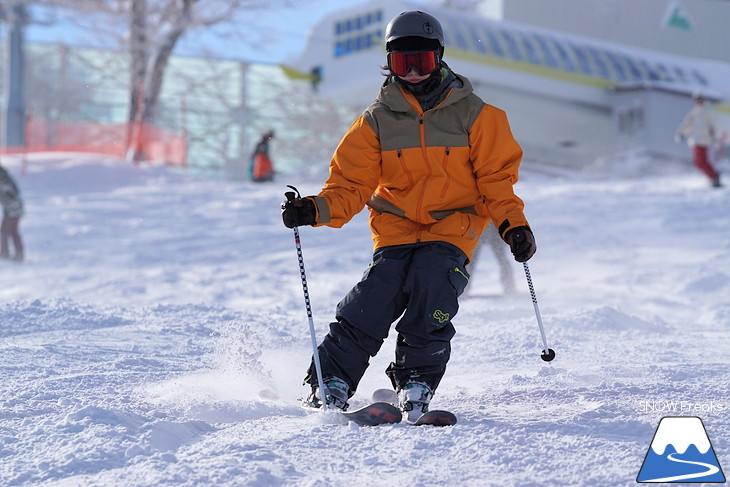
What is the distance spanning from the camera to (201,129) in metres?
33.9

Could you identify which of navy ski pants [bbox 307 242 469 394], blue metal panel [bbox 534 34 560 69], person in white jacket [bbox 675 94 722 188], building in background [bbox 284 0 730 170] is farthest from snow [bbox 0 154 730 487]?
blue metal panel [bbox 534 34 560 69]

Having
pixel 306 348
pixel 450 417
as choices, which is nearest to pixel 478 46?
Result: pixel 306 348

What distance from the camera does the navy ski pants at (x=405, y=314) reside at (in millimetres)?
2959

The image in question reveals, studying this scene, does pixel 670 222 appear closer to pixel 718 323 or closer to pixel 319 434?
pixel 718 323

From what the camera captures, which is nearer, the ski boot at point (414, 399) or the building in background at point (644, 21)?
the ski boot at point (414, 399)

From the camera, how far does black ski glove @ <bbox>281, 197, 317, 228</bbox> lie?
9.62 feet

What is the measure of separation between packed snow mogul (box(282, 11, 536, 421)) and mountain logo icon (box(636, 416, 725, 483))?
77 cm

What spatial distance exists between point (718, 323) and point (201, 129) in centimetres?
2998

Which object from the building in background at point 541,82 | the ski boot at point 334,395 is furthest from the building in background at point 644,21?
the ski boot at point 334,395

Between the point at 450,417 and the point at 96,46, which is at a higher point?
the point at 96,46

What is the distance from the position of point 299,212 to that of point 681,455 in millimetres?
1376

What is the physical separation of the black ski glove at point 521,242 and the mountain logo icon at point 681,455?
28.0 inches

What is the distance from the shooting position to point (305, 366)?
3830 mm

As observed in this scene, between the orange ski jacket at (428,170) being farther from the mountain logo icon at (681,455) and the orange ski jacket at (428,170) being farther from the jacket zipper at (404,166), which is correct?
the mountain logo icon at (681,455)
